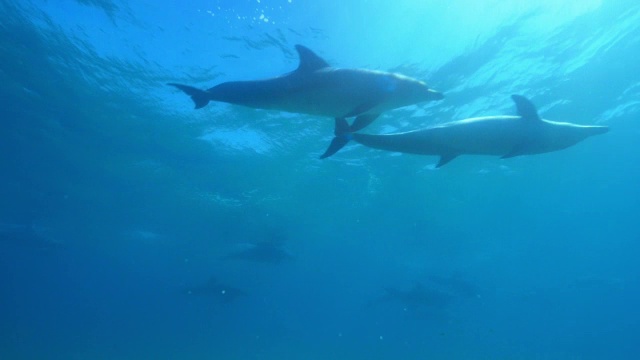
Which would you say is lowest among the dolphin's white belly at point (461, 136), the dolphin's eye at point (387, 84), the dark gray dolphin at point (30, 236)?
the dolphin's white belly at point (461, 136)

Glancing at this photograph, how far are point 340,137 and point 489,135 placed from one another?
1.84 metres

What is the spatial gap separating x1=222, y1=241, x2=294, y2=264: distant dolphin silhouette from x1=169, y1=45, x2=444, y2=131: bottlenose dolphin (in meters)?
Answer: 30.2

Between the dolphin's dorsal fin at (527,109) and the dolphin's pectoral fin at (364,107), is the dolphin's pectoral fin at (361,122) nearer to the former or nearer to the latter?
the dolphin's pectoral fin at (364,107)

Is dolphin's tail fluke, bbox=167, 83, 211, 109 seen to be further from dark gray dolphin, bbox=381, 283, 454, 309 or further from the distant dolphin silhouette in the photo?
dark gray dolphin, bbox=381, 283, 454, 309

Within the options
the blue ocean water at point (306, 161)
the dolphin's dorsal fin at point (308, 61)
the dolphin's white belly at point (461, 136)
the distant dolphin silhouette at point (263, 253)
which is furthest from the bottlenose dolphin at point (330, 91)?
the distant dolphin silhouette at point (263, 253)

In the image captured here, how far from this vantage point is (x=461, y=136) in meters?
5.29

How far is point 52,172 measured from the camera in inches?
948

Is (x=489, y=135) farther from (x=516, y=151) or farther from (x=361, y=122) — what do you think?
(x=361, y=122)

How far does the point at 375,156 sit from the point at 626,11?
10.8 m

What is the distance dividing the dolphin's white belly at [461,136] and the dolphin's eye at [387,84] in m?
0.57

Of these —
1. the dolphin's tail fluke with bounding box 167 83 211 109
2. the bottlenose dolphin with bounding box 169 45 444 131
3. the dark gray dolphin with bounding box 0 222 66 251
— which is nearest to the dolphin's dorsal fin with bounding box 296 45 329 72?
the bottlenose dolphin with bounding box 169 45 444 131

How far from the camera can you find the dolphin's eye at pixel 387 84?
16.0 feet

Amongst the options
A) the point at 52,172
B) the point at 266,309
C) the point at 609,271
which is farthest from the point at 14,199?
the point at 609,271

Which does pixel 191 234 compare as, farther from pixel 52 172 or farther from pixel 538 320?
pixel 538 320
